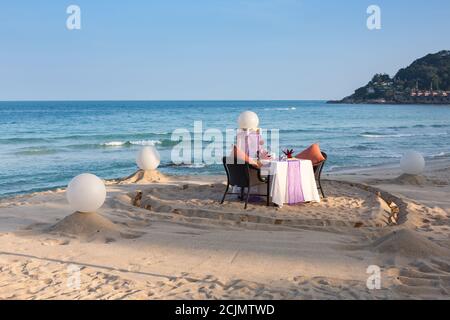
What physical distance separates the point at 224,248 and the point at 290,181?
2.33 metres

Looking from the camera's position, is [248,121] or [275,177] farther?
[248,121]

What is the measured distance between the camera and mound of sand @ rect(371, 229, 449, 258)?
534 centimetres

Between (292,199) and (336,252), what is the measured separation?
2.24 meters

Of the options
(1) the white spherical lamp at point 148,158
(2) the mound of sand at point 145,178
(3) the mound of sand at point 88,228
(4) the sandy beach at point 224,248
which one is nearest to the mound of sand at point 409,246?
(4) the sandy beach at point 224,248

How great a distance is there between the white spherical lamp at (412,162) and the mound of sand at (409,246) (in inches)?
218

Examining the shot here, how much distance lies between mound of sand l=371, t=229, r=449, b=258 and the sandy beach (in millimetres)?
14

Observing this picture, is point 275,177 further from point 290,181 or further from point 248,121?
point 248,121

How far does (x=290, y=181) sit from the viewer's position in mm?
7727

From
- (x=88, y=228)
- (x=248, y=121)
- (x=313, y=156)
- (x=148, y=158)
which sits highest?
(x=248, y=121)

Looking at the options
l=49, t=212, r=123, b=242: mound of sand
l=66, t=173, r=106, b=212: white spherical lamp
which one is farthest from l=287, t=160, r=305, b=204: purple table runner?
l=66, t=173, r=106, b=212: white spherical lamp

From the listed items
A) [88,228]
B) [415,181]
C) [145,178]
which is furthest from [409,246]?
[145,178]

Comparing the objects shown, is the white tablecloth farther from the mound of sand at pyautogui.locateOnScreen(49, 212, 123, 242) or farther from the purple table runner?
the mound of sand at pyautogui.locateOnScreen(49, 212, 123, 242)
